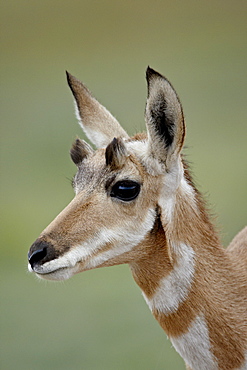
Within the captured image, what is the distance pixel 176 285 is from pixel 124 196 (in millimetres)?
530

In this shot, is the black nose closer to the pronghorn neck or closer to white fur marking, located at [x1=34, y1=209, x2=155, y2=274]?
white fur marking, located at [x1=34, y1=209, x2=155, y2=274]

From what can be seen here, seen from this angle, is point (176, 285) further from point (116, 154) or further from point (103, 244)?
point (116, 154)

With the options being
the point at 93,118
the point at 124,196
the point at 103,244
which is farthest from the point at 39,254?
the point at 93,118

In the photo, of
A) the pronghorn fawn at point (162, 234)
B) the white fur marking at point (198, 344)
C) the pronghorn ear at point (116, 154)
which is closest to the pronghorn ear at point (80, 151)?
the pronghorn fawn at point (162, 234)

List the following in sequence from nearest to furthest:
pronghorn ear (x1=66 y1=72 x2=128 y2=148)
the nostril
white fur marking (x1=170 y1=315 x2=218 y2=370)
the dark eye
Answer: the nostril → the dark eye → white fur marking (x1=170 y1=315 x2=218 y2=370) → pronghorn ear (x1=66 y1=72 x2=128 y2=148)

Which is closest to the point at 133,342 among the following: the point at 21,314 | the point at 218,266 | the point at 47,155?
the point at 21,314

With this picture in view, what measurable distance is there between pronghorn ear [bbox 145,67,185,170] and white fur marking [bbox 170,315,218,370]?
0.82 m

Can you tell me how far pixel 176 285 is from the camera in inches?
176

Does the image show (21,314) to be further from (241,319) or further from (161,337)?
(241,319)

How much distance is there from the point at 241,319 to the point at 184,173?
0.82 meters

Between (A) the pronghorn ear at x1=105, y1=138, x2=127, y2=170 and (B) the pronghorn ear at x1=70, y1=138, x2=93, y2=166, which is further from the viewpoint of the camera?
(B) the pronghorn ear at x1=70, y1=138, x2=93, y2=166

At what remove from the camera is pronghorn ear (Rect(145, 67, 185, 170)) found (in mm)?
4273

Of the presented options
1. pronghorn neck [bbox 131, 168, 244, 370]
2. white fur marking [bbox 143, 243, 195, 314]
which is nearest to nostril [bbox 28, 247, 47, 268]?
pronghorn neck [bbox 131, 168, 244, 370]

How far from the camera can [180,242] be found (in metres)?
4.47
